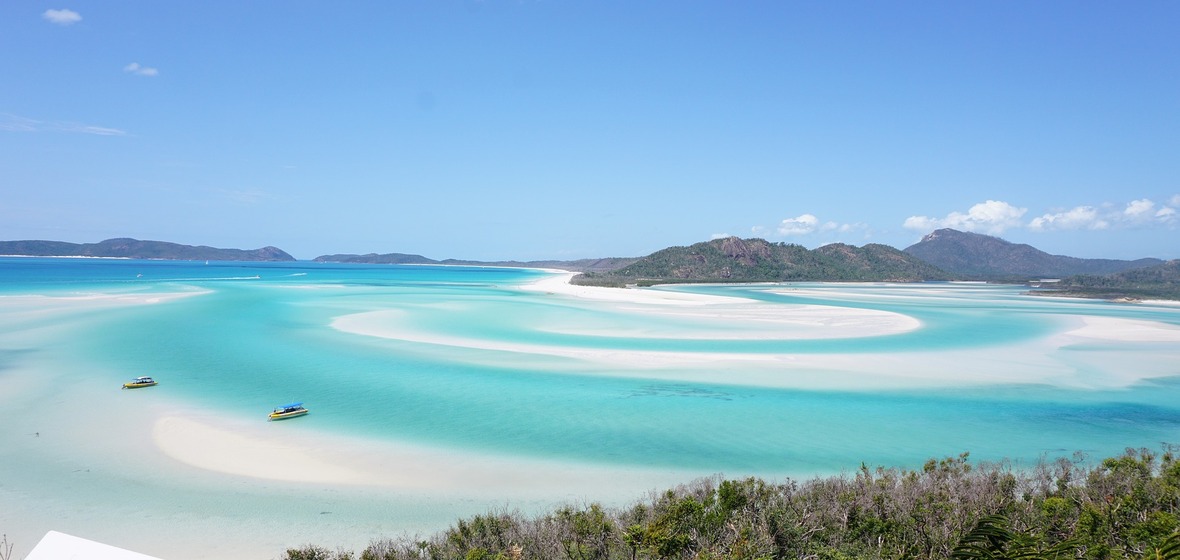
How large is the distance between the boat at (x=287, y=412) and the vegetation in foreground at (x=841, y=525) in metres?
7.86

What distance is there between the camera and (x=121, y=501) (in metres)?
10.4

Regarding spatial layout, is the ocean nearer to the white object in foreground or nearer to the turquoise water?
the turquoise water

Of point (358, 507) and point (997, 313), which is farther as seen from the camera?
point (997, 313)

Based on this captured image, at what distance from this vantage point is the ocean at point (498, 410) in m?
10.5

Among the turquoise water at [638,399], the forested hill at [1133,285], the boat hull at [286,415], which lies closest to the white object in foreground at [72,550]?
the turquoise water at [638,399]

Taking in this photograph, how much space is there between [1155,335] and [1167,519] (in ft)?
115

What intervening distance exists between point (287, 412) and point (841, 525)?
1340 centimetres

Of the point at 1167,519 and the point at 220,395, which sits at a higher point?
the point at 1167,519

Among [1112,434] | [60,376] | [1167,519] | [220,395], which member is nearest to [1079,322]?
[1112,434]

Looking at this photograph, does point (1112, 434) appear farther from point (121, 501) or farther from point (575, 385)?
point (121, 501)

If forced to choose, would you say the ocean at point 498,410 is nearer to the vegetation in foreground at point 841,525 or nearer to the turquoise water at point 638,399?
the turquoise water at point 638,399

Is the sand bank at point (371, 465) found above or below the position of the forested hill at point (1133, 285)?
below

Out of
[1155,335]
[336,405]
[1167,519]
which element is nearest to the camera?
[1167,519]

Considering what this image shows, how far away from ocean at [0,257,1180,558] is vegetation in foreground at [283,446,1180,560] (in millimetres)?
2447
